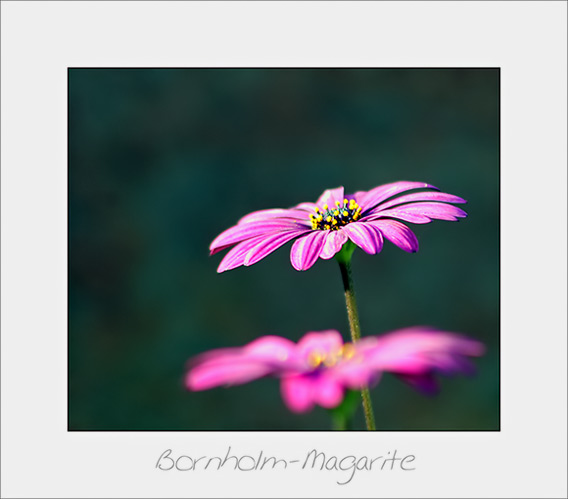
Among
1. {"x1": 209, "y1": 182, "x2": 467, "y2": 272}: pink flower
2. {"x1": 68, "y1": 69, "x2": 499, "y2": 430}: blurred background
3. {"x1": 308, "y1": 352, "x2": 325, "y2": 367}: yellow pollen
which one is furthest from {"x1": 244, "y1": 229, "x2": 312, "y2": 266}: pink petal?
{"x1": 68, "y1": 69, "x2": 499, "y2": 430}: blurred background

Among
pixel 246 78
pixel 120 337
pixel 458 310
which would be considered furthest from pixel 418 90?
pixel 120 337

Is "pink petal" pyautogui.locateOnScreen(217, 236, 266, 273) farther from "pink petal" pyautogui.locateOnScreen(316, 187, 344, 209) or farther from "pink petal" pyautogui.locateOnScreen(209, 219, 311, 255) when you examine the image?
"pink petal" pyautogui.locateOnScreen(316, 187, 344, 209)

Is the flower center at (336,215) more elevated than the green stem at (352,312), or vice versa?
the flower center at (336,215)

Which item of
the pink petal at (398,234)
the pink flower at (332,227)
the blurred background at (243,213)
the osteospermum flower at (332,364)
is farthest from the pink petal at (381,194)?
the blurred background at (243,213)

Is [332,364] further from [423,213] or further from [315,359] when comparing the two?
[423,213]

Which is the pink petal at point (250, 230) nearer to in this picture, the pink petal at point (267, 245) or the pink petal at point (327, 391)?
the pink petal at point (267, 245)
